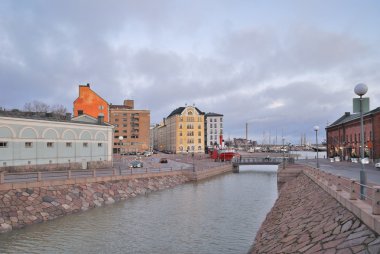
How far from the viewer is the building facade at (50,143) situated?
42.2 meters

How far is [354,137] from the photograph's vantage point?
74.8 meters

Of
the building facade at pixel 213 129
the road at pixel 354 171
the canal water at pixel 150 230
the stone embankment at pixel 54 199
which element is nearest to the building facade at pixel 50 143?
the stone embankment at pixel 54 199

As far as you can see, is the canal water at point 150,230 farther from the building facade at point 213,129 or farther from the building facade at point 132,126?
the building facade at point 213,129

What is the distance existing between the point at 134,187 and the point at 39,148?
14.1 meters

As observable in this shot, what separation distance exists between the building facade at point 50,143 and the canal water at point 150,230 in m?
15.9

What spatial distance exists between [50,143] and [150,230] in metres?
28.8

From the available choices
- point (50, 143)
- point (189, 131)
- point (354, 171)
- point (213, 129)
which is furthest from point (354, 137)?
point (213, 129)

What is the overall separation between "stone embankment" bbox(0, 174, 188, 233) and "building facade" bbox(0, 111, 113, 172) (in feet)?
40.5

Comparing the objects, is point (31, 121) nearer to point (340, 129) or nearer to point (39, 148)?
point (39, 148)

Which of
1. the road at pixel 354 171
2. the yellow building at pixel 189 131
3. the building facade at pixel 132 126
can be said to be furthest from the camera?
the yellow building at pixel 189 131

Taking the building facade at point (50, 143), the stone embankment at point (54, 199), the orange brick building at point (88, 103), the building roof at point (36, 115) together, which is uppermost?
the orange brick building at point (88, 103)

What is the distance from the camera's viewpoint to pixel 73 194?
3341 cm

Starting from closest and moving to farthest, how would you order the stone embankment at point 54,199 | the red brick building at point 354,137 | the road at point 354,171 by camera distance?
the stone embankment at point 54,199, the road at point 354,171, the red brick building at point 354,137

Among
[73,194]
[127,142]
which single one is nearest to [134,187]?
[73,194]
